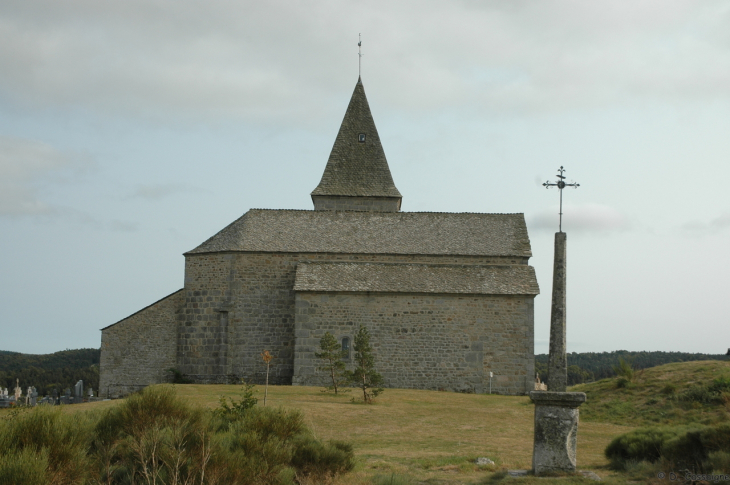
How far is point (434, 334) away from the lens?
27.6 m

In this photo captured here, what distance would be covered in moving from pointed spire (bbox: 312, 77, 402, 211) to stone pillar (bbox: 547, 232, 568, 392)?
23584mm

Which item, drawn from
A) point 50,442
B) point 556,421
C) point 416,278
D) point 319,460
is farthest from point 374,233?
point 50,442

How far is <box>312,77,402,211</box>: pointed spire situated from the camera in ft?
118

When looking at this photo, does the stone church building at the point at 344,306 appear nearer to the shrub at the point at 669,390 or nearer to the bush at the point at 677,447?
the shrub at the point at 669,390

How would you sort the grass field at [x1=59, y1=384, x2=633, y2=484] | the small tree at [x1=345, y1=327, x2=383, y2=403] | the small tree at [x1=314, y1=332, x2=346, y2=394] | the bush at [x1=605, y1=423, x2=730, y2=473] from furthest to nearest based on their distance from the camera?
the small tree at [x1=314, y1=332, x2=346, y2=394]
the small tree at [x1=345, y1=327, x2=383, y2=403]
the grass field at [x1=59, y1=384, x2=633, y2=484]
the bush at [x1=605, y1=423, x2=730, y2=473]

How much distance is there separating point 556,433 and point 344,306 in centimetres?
1685

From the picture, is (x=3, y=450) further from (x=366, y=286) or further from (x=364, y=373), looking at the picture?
(x=366, y=286)

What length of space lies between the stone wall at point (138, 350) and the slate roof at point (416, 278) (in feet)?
19.1

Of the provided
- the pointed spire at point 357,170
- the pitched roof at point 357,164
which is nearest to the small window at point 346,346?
the pointed spire at point 357,170

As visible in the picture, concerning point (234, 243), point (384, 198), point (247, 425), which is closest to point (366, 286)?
point (234, 243)

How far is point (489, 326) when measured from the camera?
27.6 meters

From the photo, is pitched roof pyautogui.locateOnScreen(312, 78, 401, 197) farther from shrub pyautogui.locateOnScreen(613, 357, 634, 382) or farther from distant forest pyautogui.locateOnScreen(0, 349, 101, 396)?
distant forest pyautogui.locateOnScreen(0, 349, 101, 396)

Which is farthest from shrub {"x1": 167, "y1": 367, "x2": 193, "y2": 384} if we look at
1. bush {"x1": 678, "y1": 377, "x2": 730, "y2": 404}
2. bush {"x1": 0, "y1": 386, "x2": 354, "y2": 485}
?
bush {"x1": 678, "y1": 377, "x2": 730, "y2": 404}

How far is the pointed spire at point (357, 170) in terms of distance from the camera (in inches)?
1411
